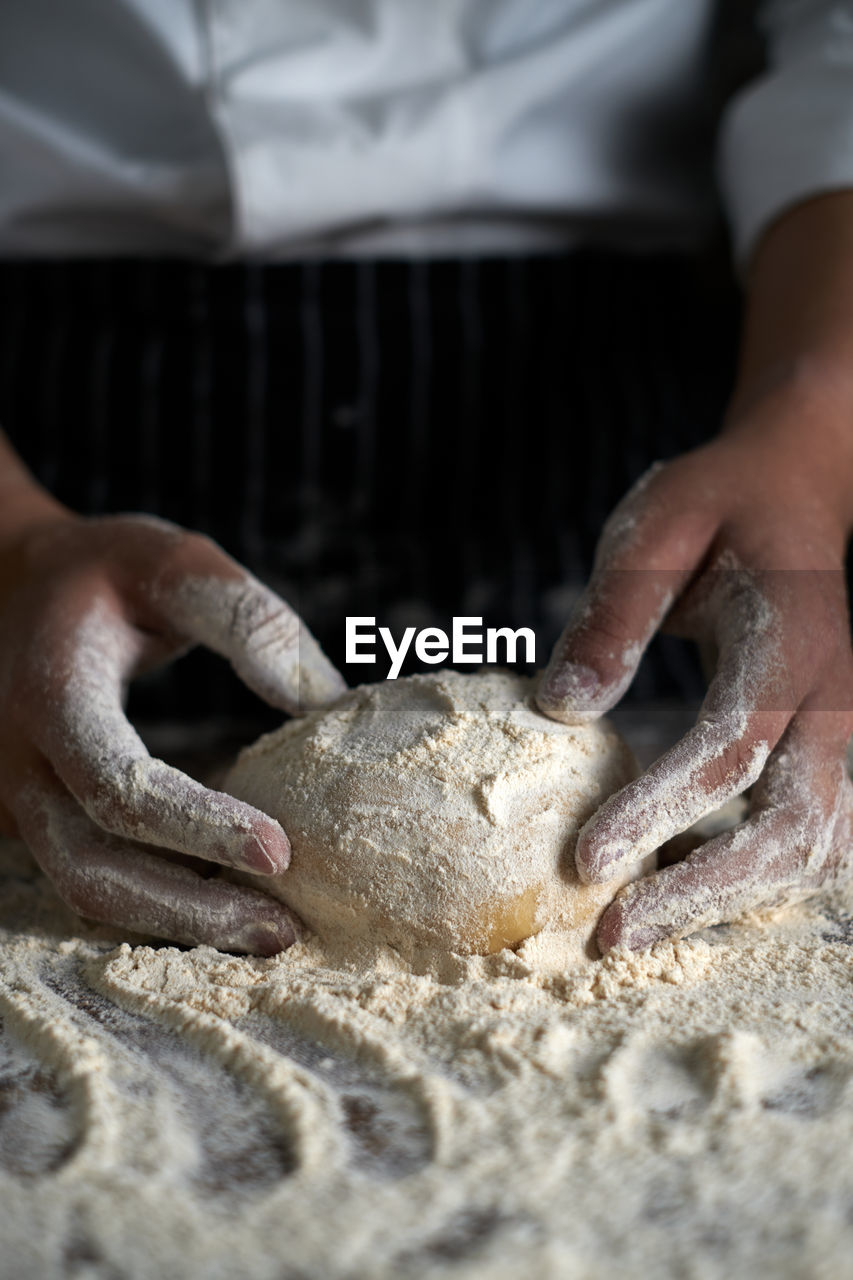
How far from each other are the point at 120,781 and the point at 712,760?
56 cm

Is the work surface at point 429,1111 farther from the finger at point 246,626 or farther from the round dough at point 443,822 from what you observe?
the finger at point 246,626

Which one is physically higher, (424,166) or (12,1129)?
(424,166)

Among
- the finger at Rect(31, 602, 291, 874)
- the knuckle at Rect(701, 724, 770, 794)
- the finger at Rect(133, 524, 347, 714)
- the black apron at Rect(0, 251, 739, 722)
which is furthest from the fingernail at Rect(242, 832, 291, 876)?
the black apron at Rect(0, 251, 739, 722)

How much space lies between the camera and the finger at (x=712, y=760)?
0.93 meters

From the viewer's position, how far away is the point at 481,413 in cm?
170

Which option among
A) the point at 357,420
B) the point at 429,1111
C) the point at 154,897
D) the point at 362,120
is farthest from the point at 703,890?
the point at 362,120

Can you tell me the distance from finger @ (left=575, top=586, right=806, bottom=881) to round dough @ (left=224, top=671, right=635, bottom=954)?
Answer: 41 mm

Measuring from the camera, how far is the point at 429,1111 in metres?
0.74

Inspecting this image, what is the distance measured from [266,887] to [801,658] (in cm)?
58

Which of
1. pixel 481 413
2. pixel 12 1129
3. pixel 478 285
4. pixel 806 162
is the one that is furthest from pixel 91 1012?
pixel 806 162

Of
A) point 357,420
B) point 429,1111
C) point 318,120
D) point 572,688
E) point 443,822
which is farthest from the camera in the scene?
point 357,420

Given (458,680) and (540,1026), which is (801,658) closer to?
(458,680)

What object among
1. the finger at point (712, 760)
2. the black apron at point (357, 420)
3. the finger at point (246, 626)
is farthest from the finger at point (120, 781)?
the black apron at point (357, 420)

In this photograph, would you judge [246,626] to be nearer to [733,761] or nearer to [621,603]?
[621,603]
